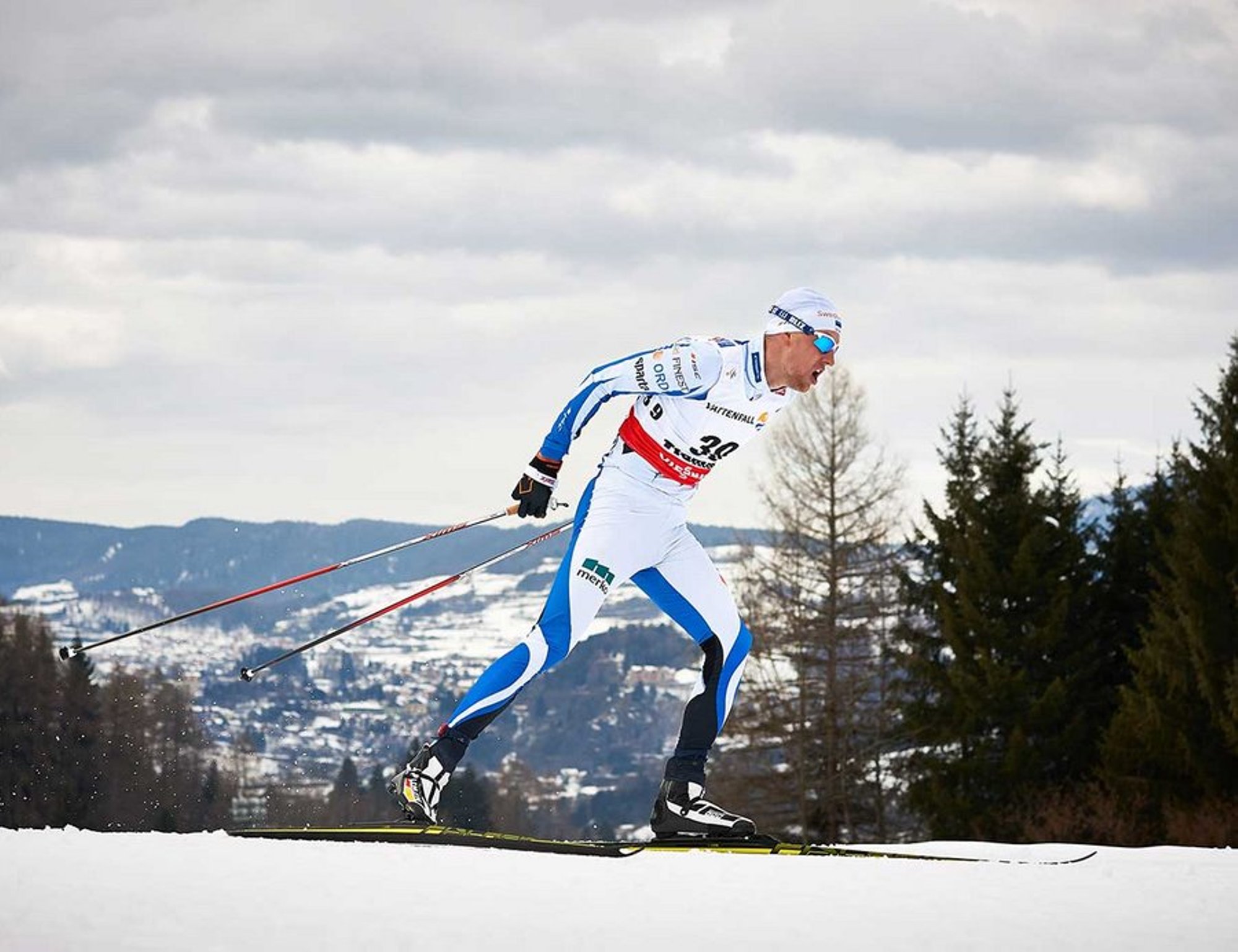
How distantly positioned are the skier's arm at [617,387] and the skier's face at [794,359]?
0.22 m

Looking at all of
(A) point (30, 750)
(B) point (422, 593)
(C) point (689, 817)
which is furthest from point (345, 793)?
(C) point (689, 817)

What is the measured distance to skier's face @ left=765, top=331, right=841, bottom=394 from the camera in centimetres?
601

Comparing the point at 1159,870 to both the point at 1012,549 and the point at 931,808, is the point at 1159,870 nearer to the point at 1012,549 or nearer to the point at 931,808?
the point at 931,808

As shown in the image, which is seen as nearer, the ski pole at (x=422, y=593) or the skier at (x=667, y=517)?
the skier at (x=667, y=517)

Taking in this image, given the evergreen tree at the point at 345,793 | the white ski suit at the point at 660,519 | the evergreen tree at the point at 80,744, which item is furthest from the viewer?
the evergreen tree at the point at 345,793

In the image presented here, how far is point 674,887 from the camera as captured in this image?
14.9 feet

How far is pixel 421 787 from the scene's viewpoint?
579cm

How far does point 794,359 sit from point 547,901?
8.24 feet

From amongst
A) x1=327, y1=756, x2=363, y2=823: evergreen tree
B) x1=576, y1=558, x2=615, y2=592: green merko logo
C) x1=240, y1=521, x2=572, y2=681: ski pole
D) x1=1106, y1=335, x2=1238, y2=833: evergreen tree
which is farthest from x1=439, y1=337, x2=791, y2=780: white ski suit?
x1=327, y1=756, x2=363, y2=823: evergreen tree

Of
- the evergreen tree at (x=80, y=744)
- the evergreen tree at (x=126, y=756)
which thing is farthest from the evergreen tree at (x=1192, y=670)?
A: the evergreen tree at (x=126, y=756)

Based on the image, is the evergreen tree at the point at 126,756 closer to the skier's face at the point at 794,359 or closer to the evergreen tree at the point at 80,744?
the evergreen tree at the point at 80,744

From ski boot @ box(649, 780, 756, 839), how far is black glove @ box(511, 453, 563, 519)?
3.87 ft

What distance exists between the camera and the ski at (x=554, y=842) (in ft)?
18.1

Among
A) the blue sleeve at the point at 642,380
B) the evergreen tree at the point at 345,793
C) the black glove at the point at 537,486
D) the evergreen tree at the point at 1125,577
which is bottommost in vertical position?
the evergreen tree at the point at 345,793
